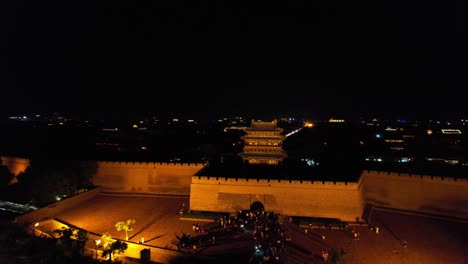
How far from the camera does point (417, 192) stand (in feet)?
54.3

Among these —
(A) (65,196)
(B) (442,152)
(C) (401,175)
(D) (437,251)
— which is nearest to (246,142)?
(C) (401,175)

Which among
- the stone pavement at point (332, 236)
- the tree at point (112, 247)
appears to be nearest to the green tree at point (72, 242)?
the tree at point (112, 247)

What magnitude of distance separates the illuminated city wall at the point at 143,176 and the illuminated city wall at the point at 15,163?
5.25 metres

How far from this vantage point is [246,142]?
23406 mm

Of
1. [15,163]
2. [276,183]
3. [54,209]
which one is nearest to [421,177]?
[276,183]

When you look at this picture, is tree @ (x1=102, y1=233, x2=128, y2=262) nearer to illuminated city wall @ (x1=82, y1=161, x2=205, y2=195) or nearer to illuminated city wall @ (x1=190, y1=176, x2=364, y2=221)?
illuminated city wall @ (x1=190, y1=176, x2=364, y2=221)

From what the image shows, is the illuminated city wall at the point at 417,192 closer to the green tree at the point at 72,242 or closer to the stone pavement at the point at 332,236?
the stone pavement at the point at 332,236

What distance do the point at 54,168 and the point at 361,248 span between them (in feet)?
55.8

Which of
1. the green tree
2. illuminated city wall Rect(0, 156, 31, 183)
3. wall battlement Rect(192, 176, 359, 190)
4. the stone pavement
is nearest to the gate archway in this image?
Result: wall battlement Rect(192, 176, 359, 190)

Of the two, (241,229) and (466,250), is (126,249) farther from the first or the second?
(466,250)

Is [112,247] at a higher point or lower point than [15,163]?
lower

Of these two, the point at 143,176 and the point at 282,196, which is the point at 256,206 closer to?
the point at 282,196

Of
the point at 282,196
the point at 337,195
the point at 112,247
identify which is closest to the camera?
the point at 112,247

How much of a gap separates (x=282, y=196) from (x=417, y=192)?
23.7ft
